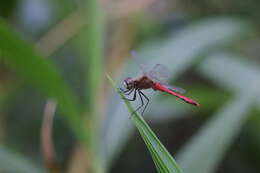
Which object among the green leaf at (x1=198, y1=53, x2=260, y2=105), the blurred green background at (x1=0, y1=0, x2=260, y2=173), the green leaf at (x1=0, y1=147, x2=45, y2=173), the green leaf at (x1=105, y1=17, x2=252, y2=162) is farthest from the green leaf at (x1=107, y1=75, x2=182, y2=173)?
the green leaf at (x1=198, y1=53, x2=260, y2=105)

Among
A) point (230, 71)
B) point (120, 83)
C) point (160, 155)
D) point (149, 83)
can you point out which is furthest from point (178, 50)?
point (160, 155)

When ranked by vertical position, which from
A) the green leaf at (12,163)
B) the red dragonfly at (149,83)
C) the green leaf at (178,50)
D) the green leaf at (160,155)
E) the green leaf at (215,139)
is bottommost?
the green leaf at (160,155)

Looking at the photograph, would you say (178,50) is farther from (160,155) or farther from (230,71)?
(160,155)

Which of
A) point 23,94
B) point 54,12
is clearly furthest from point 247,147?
point 54,12

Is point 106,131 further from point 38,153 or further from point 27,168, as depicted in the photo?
point 38,153

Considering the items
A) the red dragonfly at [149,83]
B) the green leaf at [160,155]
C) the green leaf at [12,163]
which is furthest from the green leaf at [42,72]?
the green leaf at [160,155]

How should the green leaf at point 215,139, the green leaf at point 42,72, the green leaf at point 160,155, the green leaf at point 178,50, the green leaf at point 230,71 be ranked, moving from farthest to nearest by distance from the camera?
the green leaf at point 230,71 → the green leaf at point 178,50 → the green leaf at point 215,139 → the green leaf at point 42,72 → the green leaf at point 160,155

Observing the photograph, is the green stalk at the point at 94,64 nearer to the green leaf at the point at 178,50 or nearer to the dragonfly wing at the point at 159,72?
the green leaf at the point at 178,50
